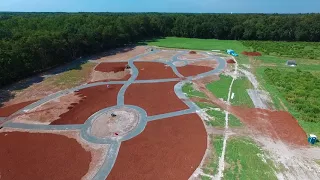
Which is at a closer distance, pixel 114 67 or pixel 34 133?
pixel 34 133

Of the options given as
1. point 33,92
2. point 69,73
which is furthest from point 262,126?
point 69,73

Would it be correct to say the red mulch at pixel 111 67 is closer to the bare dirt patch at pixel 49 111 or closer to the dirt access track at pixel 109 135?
the dirt access track at pixel 109 135

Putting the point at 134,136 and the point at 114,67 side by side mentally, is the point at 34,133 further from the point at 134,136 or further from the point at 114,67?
the point at 114,67

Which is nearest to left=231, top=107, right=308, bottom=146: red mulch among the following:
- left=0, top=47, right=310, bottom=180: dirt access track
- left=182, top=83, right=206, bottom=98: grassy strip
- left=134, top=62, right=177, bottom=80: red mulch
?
left=182, top=83, right=206, bottom=98: grassy strip

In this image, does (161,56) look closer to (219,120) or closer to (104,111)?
(104,111)

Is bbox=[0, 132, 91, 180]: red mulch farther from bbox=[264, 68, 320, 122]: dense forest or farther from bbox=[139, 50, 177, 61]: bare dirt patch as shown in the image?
bbox=[139, 50, 177, 61]: bare dirt patch
